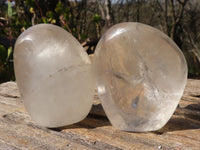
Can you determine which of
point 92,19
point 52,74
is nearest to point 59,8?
point 92,19

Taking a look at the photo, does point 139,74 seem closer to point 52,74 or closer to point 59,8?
point 52,74

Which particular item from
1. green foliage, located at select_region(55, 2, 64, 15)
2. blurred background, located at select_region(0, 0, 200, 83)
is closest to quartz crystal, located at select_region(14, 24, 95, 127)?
blurred background, located at select_region(0, 0, 200, 83)

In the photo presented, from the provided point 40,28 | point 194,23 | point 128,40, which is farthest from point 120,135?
point 194,23

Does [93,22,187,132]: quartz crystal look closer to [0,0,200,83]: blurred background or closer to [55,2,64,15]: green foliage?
[0,0,200,83]: blurred background

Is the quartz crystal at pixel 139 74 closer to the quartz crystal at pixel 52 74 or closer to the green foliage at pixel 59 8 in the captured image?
the quartz crystal at pixel 52 74

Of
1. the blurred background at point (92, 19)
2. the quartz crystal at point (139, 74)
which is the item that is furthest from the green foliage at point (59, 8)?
the quartz crystal at point (139, 74)

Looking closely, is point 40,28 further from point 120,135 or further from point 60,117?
point 120,135
